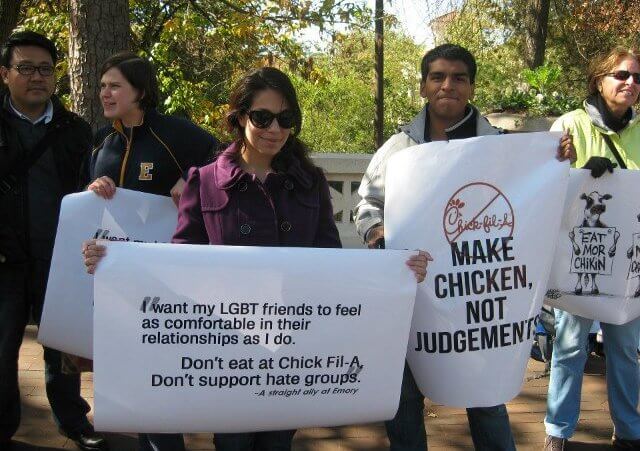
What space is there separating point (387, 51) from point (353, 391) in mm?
32040

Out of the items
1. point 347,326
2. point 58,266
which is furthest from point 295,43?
point 347,326

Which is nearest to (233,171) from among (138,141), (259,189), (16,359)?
(259,189)

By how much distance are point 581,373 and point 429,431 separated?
3.12 ft

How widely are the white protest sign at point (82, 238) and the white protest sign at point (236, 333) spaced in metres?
0.78

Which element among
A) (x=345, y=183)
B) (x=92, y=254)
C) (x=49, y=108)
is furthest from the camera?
(x=345, y=183)

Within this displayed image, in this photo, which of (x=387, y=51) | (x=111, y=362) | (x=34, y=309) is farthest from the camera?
(x=387, y=51)

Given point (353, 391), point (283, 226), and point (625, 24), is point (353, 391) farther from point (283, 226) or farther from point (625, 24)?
point (625, 24)

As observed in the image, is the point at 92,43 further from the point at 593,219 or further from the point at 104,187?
the point at 593,219

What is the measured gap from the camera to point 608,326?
3.89 meters

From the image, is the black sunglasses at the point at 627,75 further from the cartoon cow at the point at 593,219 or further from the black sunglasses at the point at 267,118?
the black sunglasses at the point at 267,118

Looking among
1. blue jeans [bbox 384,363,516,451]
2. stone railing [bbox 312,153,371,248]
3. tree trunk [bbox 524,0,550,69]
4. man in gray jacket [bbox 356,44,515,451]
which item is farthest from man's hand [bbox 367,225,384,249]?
tree trunk [bbox 524,0,550,69]

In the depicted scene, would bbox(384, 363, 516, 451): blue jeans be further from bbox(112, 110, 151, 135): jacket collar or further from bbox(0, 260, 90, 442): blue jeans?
Result: bbox(0, 260, 90, 442): blue jeans

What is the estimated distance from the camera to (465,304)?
9.89ft

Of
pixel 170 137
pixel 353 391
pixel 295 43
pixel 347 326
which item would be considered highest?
pixel 295 43
